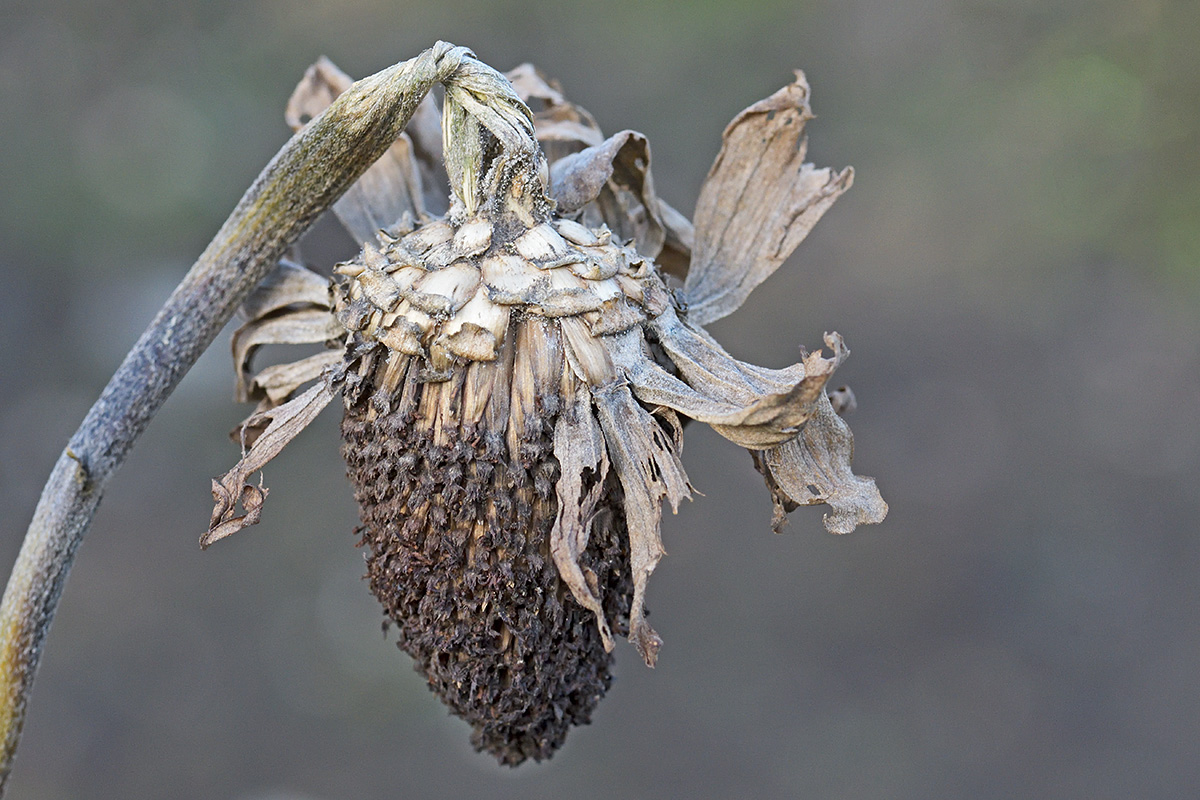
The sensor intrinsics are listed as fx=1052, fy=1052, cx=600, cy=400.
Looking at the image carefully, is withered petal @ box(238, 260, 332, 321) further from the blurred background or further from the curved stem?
the blurred background

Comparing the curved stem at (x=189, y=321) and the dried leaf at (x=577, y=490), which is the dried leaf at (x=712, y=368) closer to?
the dried leaf at (x=577, y=490)

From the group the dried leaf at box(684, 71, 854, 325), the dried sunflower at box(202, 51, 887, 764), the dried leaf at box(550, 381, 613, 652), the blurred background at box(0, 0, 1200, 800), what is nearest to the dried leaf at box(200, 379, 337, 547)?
the dried sunflower at box(202, 51, 887, 764)

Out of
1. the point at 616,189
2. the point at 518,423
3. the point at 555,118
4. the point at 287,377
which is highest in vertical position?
the point at 555,118

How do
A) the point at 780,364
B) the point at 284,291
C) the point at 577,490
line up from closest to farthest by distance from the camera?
1. the point at 577,490
2. the point at 284,291
3. the point at 780,364

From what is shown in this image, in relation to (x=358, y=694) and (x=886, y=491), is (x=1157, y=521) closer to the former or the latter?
(x=886, y=491)

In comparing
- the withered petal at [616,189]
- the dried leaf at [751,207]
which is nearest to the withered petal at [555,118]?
the withered petal at [616,189]

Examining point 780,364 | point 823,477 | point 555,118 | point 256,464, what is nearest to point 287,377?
point 256,464

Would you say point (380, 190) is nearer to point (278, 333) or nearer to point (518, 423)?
point (278, 333)

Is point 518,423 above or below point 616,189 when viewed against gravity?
below
